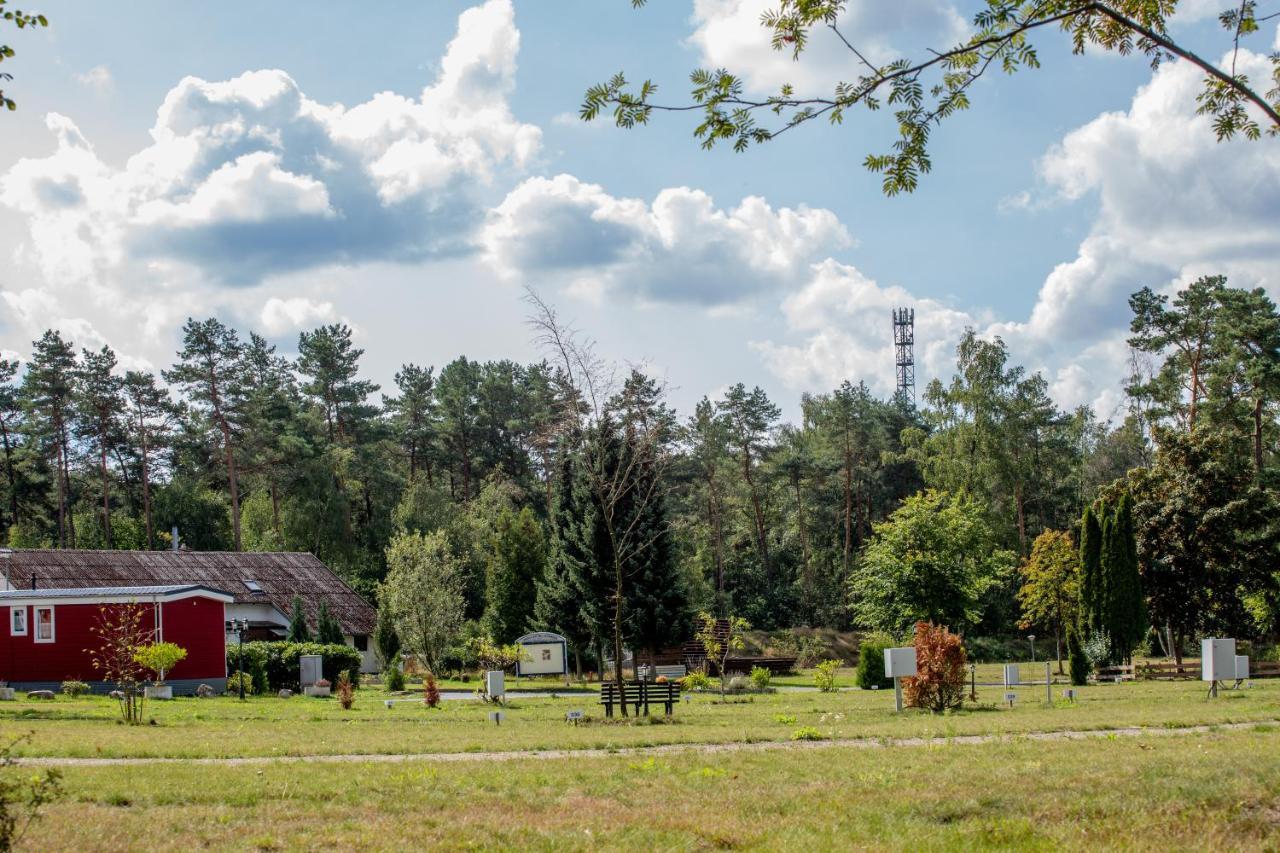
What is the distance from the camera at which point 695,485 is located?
67.5m

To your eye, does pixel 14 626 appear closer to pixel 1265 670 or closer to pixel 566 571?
pixel 566 571

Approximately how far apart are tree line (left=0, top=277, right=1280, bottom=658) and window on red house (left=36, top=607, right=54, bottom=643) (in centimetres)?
1192

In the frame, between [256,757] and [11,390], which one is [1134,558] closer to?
[256,757]

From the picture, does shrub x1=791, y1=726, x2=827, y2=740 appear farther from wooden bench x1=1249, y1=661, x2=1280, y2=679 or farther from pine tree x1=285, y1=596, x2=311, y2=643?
pine tree x1=285, y1=596, x2=311, y2=643

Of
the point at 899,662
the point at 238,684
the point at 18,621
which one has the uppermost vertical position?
the point at 899,662

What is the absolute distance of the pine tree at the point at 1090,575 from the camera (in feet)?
123

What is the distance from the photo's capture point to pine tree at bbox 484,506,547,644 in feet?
162

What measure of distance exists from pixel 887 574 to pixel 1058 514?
2820 cm

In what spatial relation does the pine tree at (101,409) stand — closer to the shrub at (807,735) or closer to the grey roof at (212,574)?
the grey roof at (212,574)

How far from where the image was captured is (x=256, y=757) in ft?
44.9

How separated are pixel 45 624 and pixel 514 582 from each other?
20.1 metres

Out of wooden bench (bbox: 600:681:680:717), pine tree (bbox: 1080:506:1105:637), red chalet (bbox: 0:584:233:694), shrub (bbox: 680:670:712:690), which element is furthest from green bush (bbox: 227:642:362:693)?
pine tree (bbox: 1080:506:1105:637)

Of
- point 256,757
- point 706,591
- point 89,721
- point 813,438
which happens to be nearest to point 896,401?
point 813,438

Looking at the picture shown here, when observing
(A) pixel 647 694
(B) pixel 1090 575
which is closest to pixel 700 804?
(A) pixel 647 694
